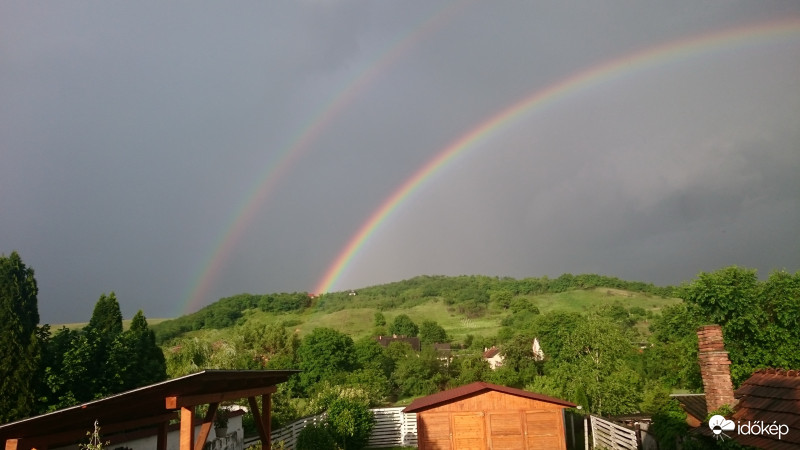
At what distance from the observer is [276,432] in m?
19.8

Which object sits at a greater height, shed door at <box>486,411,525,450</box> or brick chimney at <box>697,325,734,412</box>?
brick chimney at <box>697,325,734,412</box>

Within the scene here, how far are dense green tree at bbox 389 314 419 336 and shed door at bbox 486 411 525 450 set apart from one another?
93.7 metres

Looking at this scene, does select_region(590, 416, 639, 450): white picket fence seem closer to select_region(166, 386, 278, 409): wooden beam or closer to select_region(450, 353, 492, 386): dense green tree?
select_region(166, 386, 278, 409): wooden beam

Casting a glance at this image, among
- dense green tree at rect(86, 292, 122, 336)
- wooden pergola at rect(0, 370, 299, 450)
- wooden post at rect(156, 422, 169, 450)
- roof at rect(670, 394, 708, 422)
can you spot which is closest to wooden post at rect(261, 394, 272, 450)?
wooden post at rect(156, 422, 169, 450)

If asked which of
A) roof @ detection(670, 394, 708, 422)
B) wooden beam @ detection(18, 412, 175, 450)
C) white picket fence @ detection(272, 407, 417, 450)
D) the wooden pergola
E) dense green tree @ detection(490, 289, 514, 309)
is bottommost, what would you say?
white picket fence @ detection(272, 407, 417, 450)

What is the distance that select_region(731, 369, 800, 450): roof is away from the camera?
877cm

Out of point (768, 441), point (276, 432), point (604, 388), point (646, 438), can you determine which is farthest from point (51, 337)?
point (604, 388)

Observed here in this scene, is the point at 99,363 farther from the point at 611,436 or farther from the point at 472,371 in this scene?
the point at 472,371

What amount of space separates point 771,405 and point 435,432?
13086 mm

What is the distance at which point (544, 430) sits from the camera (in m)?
20.2

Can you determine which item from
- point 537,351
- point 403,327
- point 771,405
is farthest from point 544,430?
point 403,327

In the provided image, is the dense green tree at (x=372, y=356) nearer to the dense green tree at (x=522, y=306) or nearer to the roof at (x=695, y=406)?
the roof at (x=695, y=406)

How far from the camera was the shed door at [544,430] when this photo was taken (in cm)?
2003

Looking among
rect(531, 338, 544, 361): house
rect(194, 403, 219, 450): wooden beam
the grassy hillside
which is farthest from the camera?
the grassy hillside
